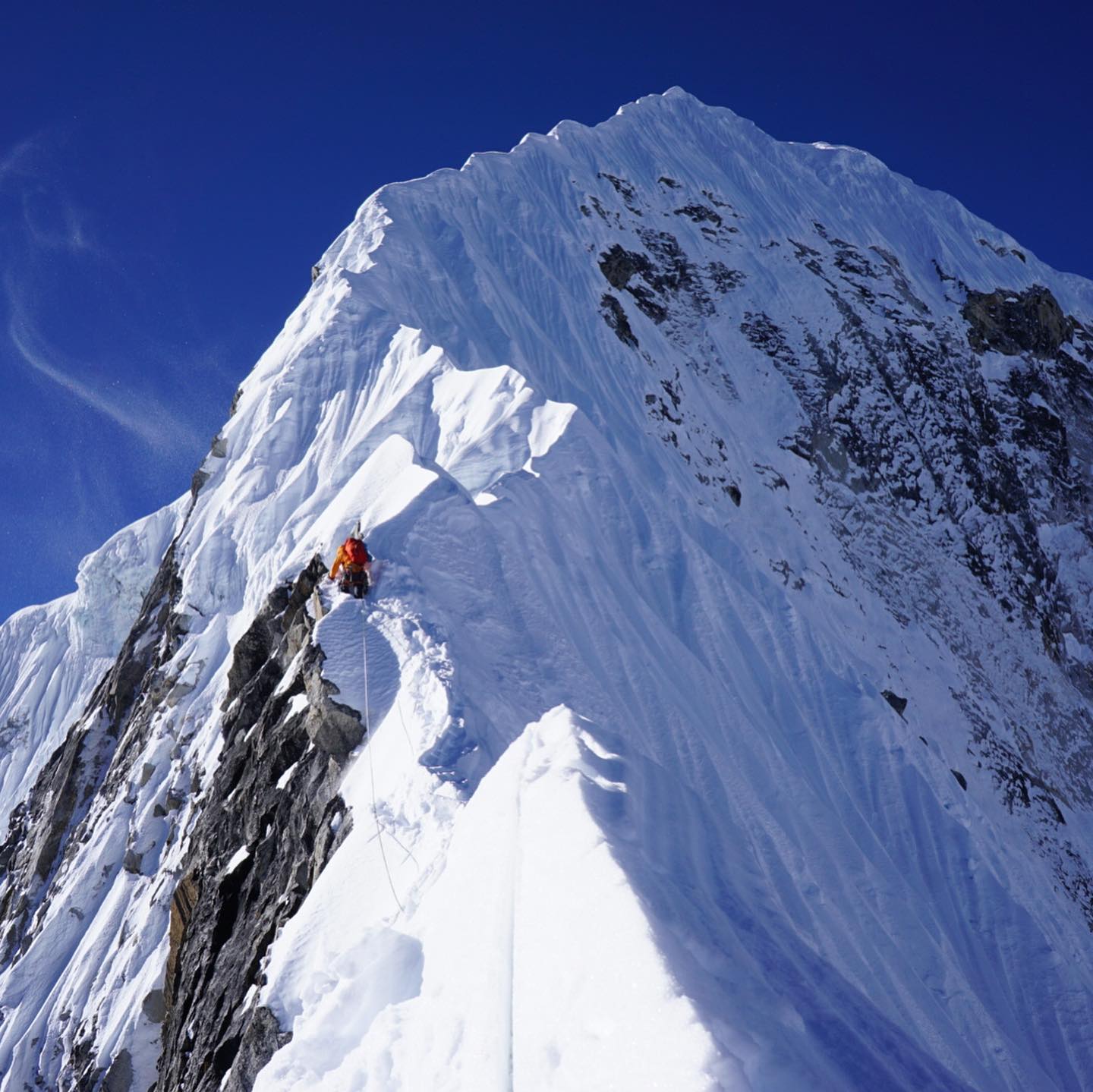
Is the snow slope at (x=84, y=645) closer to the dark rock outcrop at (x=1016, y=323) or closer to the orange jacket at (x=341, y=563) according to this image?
the orange jacket at (x=341, y=563)

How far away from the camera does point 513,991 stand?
3885 mm

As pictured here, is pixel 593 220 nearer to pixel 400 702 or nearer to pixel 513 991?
pixel 400 702

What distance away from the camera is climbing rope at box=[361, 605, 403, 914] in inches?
237

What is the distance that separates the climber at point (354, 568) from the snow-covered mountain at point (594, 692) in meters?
0.32

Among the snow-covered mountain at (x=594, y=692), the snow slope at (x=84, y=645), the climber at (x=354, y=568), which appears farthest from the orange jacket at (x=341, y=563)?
the snow slope at (x=84, y=645)

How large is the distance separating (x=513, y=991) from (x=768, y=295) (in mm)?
33082

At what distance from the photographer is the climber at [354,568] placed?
9.95 meters

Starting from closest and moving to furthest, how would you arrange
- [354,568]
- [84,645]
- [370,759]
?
[370,759], [354,568], [84,645]

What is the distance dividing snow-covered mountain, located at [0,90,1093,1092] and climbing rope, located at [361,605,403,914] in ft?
0.10

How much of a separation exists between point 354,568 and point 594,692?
3301 millimetres

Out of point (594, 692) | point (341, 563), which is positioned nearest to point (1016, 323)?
point (594, 692)

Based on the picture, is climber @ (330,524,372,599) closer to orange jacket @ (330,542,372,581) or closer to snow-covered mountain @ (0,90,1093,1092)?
orange jacket @ (330,542,372,581)

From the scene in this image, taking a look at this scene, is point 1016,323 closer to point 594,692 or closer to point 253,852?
point 594,692

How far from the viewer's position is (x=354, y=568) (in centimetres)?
995
